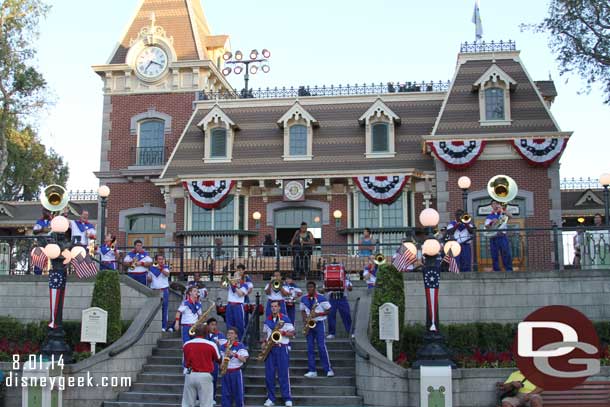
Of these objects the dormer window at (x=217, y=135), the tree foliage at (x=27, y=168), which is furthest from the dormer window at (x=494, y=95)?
the tree foliage at (x=27, y=168)

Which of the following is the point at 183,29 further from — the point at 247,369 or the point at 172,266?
the point at 247,369

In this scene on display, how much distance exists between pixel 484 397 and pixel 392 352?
2176 millimetres

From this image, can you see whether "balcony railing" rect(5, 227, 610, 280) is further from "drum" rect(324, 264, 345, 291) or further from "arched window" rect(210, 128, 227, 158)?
"arched window" rect(210, 128, 227, 158)

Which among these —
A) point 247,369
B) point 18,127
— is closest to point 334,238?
point 247,369

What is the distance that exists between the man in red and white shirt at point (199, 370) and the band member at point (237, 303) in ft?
11.7

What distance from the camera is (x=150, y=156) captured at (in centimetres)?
2844

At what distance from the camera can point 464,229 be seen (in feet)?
58.3

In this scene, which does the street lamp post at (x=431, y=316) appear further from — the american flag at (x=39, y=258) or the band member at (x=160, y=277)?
the american flag at (x=39, y=258)

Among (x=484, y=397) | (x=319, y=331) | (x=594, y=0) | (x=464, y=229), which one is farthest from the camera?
(x=594, y=0)

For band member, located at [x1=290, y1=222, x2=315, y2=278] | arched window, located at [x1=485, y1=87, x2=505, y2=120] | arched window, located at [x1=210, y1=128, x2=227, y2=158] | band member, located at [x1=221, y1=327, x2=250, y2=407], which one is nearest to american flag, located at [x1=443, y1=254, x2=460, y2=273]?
band member, located at [x1=290, y1=222, x2=315, y2=278]

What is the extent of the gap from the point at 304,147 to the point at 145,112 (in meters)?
6.62

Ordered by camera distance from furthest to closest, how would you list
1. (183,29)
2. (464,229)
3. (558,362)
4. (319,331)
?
(183,29) → (464,229) → (319,331) → (558,362)

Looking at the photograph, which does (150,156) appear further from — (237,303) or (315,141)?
(237,303)

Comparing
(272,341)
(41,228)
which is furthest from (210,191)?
(272,341)
